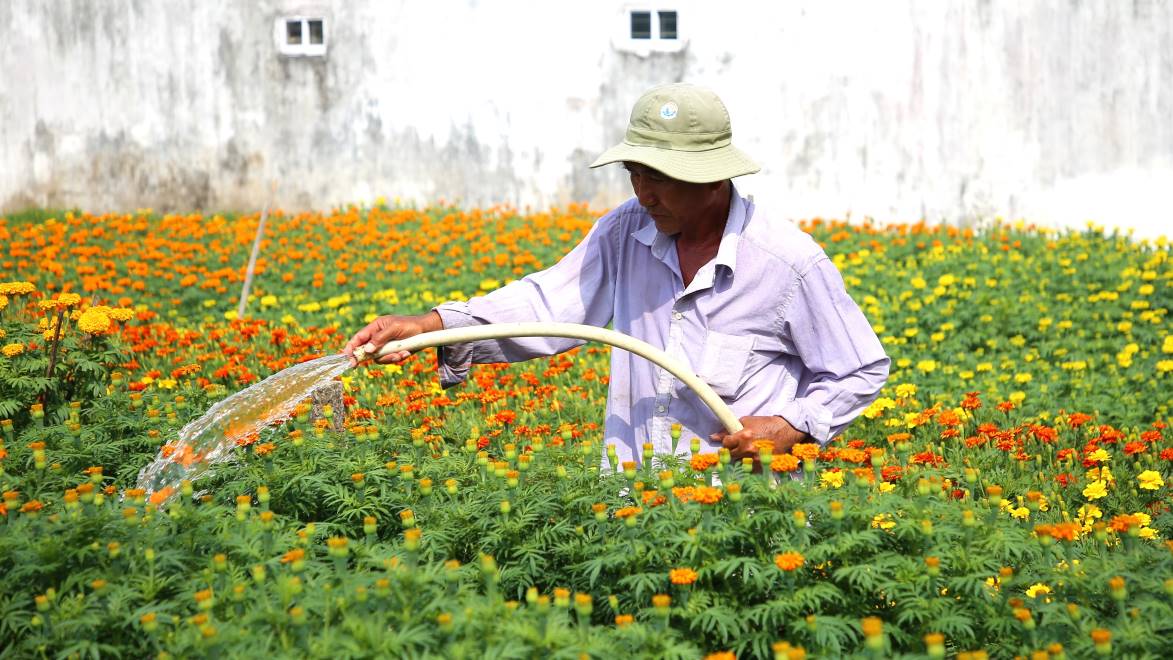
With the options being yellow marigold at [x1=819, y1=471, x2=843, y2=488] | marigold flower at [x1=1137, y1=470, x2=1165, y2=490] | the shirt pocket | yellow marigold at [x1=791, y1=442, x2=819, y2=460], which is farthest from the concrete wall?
yellow marigold at [x1=791, y1=442, x2=819, y2=460]

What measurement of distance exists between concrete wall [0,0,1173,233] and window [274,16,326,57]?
97 millimetres

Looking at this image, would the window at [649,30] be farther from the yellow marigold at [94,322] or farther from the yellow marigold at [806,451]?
the yellow marigold at [806,451]

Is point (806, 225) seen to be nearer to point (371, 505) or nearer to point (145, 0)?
point (145, 0)

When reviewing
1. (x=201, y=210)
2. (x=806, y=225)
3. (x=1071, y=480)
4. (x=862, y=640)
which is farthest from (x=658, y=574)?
(x=201, y=210)

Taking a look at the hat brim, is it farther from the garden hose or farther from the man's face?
the garden hose

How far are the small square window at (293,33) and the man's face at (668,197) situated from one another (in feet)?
33.7

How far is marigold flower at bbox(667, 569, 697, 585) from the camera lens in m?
2.29

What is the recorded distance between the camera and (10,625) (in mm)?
2309

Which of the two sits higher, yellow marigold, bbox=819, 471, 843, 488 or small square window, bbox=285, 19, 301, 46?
small square window, bbox=285, 19, 301, 46

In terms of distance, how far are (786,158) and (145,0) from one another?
7.02m

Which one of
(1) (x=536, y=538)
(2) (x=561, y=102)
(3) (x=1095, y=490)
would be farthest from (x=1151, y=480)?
(2) (x=561, y=102)

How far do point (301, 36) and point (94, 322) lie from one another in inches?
353

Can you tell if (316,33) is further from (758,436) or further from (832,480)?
(832,480)

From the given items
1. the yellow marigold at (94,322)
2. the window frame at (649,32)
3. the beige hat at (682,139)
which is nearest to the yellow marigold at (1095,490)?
the beige hat at (682,139)
